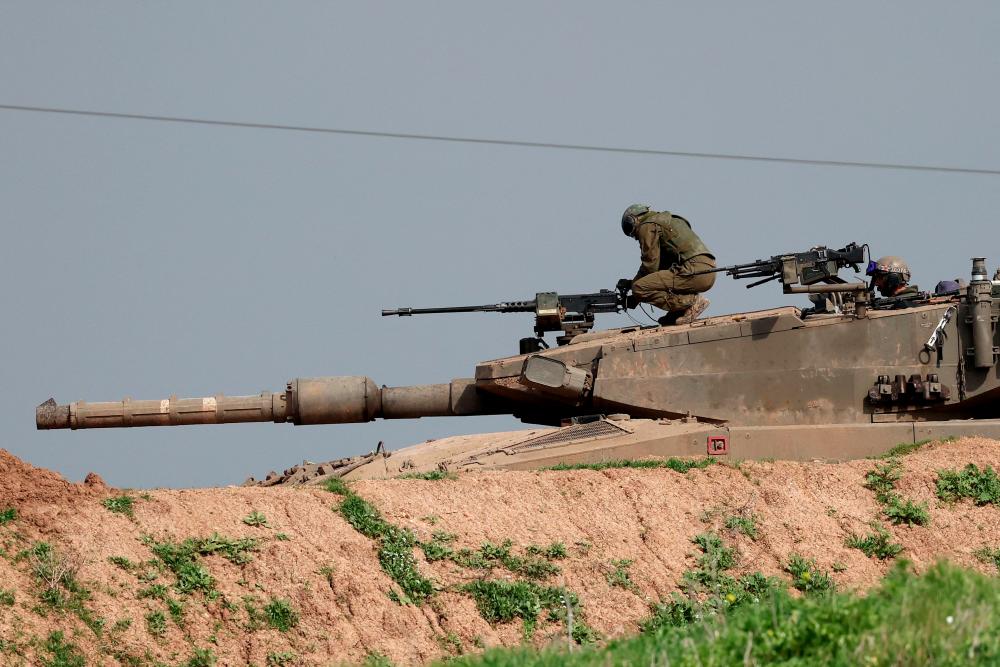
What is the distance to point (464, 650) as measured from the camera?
44.5ft

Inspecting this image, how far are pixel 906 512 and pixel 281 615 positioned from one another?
22.9 ft

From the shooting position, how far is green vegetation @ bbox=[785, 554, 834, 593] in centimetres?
1516

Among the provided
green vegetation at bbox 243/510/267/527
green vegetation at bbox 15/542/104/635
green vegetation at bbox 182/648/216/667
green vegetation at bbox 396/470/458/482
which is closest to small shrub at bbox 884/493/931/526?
green vegetation at bbox 396/470/458/482

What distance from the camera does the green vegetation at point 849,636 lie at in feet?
29.0

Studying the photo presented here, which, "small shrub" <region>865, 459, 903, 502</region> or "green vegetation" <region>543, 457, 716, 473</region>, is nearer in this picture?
"small shrub" <region>865, 459, 903, 502</region>

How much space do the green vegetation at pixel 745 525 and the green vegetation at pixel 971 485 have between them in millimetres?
2172

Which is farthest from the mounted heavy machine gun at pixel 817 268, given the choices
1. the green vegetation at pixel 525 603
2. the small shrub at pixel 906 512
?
the green vegetation at pixel 525 603

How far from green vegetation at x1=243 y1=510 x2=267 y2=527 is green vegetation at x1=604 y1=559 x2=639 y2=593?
11.0 feet

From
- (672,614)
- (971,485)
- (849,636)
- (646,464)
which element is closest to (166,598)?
(672,614)

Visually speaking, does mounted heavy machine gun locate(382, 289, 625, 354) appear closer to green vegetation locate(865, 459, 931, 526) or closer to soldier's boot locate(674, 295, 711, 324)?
soldier's boot locate(674, 295, 711, 324)

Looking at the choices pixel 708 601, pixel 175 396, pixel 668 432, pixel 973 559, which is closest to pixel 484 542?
pixel 708 601

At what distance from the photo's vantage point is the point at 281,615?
13.5 m

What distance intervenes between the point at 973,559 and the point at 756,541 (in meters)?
2.16

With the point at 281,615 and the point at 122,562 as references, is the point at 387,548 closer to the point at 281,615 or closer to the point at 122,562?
the point at 281,615
